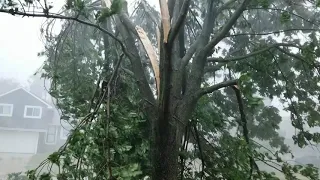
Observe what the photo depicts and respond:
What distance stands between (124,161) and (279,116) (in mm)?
2823

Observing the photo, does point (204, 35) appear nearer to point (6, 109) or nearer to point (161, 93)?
point (161, 93)

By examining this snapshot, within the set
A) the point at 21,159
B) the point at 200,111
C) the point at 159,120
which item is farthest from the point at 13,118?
the point at 159,120

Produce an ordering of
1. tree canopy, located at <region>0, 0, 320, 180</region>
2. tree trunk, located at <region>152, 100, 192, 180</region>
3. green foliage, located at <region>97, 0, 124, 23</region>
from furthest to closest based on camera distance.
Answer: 1. tree trunk, located at <region>152, 100, 192, 180</region>
2. tree canopy, located at <region>0, 0, 320, 180</region>
3. green foliage, located at <region>97, 0, 124, 23</region>

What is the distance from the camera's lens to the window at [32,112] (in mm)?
3333

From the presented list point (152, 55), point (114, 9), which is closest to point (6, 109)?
point (152, 55)

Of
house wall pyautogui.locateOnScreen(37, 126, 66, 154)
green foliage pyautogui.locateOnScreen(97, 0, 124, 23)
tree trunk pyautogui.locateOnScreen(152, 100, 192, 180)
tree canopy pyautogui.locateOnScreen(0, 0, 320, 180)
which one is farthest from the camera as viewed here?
house wall pyautogui.locateOnScreen(37, 126, 66, 154)

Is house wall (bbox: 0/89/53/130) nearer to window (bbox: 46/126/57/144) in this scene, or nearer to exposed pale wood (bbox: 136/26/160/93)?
window (bbox: 46/126/57/144)

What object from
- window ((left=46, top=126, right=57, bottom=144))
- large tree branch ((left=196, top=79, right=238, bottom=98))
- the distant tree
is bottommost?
window ((left=46, top=126, right=57, bottom=144))

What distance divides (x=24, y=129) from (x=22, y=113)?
158 mm

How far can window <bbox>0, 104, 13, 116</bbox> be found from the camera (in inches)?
122

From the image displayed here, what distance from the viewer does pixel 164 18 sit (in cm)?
165

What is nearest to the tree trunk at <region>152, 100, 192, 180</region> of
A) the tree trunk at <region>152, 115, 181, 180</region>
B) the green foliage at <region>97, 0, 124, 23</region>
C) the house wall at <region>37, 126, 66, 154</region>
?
the tree trunk at <region>152, 115, 181, 180</region>

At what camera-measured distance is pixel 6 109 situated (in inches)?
126

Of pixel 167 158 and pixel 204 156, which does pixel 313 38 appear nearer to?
pixel 204 156
